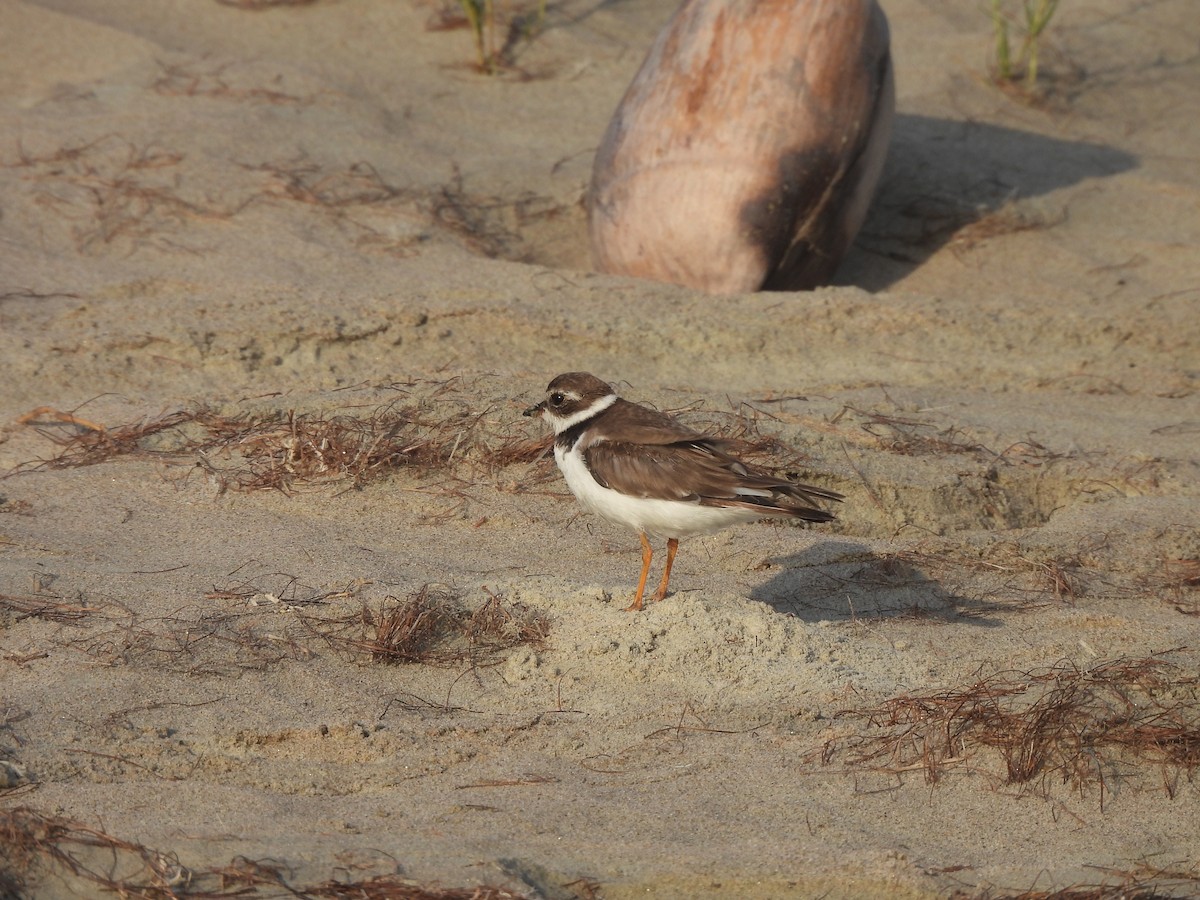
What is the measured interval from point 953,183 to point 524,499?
13.1ft

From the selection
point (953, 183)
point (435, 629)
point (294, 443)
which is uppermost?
point (953, 183)

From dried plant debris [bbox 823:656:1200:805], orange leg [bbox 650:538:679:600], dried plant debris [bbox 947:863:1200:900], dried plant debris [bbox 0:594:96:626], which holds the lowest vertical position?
dried plant debris [bbox 0:594:96:626]

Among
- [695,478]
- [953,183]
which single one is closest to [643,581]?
[695,478]

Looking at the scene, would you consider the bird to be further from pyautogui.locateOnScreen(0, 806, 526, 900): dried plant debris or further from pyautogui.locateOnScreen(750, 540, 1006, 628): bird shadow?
pyautogui.locateOnScreen(0, 806, 526, 900): dried plant debris

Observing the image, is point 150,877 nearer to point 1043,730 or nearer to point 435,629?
point 435,629

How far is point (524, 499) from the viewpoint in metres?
5.23

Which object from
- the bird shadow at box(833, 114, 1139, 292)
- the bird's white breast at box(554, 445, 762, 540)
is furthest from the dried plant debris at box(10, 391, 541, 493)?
the bird shadow at box(833, 114, 1139, 292)

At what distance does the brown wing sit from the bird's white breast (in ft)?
0.07

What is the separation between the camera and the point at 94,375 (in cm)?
571

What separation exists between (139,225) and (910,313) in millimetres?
3729

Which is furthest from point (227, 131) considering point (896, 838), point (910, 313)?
point (896, 838)

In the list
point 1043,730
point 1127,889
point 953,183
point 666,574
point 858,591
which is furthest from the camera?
point 953,183

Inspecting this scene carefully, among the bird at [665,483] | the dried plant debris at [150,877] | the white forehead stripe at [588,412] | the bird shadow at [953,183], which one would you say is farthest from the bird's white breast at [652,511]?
the bird shadow at [953,183]

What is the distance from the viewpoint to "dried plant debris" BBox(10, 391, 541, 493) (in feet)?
17.0
